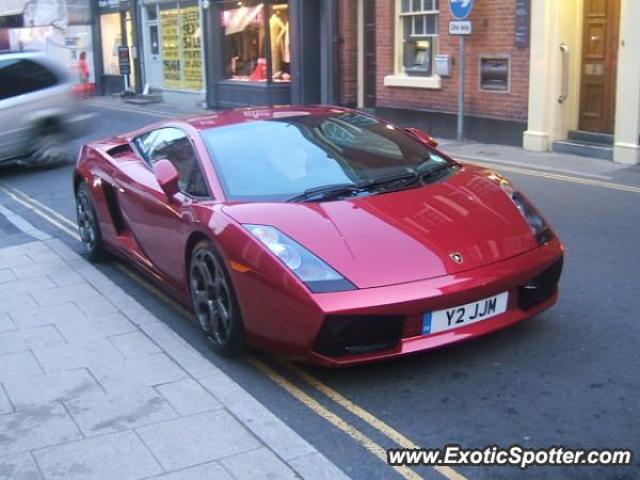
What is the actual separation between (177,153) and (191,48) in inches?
741

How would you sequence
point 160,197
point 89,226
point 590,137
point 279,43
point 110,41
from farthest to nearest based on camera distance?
point 110,41
point 279,43
point 590,137
point 89,226
point 160,197

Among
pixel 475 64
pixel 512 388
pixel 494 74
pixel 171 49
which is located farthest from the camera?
pixel 171 49

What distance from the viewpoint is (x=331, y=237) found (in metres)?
4.41

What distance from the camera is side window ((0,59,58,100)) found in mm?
12188

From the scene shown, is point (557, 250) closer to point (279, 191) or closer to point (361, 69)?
point (279, 191)

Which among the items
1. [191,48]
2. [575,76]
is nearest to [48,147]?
[575,76]

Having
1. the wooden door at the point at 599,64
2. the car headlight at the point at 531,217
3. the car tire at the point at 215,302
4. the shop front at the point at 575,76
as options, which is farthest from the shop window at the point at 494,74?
the car tire at the point at 215,302

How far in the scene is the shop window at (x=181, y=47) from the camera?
921 inches

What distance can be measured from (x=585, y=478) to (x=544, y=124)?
991cm

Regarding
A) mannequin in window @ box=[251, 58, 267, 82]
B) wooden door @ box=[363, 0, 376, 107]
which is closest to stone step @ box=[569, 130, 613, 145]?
wooden door @ box=[363, 0, 376, 107]

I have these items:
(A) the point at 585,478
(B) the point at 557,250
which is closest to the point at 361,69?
(B) the point at 557,250

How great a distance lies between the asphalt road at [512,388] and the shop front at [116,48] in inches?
867

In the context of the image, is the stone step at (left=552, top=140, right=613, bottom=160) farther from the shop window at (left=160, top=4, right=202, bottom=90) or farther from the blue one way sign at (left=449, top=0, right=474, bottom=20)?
the shop window at (left=160, top=4, right=202, bottom=90)

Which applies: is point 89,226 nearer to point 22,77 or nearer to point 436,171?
point 436,171
